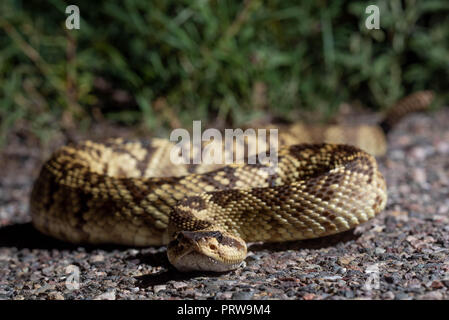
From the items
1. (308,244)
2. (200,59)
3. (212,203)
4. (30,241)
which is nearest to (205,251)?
(212,203)

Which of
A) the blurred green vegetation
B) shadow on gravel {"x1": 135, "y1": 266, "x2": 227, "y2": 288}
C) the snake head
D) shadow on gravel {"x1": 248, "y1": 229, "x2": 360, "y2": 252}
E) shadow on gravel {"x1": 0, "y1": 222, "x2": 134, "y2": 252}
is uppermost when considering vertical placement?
the blurred green vegetation

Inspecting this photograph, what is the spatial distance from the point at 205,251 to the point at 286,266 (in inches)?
28.9

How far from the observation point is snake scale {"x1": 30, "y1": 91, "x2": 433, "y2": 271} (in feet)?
14.5

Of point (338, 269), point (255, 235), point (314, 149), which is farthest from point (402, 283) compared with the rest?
point (314, 149)

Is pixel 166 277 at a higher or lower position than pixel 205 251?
lower

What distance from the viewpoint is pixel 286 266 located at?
436 cm

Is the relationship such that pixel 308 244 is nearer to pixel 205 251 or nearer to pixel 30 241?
pixel 205 251

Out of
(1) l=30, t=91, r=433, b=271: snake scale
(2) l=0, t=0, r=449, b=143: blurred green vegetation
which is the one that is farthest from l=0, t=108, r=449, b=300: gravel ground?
(2) l=0, t=0, r=449, b=143: blurred green vegetation

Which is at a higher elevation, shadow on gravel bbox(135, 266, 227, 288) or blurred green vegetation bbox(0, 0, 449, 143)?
blurred green vegetation bbox(0, 0, 449, 143)

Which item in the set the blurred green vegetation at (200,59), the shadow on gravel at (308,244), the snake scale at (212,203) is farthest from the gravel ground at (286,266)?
the blurred green vegetation at (200,59)

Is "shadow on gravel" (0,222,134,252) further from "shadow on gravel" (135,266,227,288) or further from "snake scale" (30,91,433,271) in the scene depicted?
"shadow on gravel" (135,266,227,288)

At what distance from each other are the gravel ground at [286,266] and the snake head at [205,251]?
88 millimetres

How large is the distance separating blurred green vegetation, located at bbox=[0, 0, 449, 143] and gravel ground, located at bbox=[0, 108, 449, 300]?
2715 millimetres

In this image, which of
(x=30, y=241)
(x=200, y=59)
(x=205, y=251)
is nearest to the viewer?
(x=205, y=251)
